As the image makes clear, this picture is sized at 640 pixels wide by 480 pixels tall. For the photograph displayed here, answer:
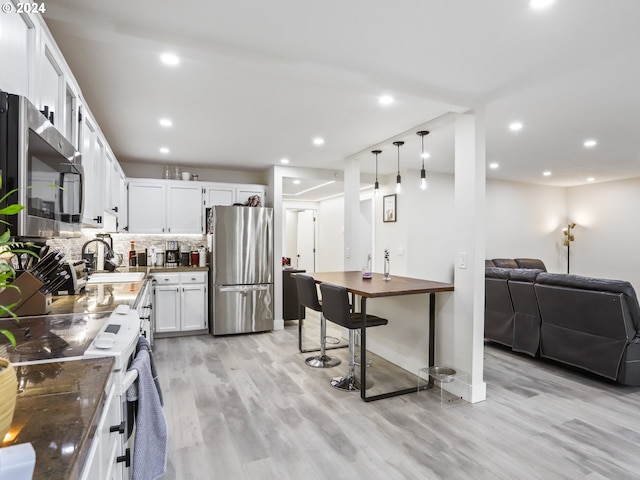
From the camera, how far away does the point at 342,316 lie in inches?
122

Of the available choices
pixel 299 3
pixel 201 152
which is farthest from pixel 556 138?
pixel 201 152

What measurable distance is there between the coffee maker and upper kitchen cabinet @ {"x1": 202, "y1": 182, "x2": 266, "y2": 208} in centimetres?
75

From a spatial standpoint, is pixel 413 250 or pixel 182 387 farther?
pixel 413 250

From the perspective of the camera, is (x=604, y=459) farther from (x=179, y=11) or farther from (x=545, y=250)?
(x=545, y=250)

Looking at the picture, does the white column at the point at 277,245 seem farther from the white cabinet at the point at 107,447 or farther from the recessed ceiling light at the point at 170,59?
the white cabinet at the point at 107,447

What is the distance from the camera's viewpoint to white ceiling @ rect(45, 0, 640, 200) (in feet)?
6.13

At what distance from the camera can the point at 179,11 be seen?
1861mm

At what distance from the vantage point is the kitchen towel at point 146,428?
1.51 metres

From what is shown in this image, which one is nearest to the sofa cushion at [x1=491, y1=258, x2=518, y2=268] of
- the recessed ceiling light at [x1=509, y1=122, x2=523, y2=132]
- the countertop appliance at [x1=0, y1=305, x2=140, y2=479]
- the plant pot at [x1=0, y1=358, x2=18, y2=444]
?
the recessed ceiling light at [x1=509, y1=122, x2=523, y2=132]

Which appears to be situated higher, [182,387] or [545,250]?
[545,250]

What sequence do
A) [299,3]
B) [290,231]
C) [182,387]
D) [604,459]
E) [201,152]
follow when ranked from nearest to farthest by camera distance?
[299,3] → [604,459] → [182,387] → [201,152] → [290,231]

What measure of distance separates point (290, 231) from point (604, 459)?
7838mm

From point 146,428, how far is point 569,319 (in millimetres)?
3741

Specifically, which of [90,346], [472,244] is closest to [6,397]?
[90,346]
